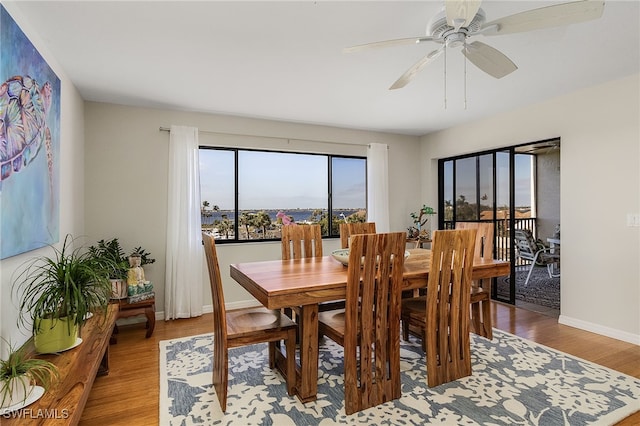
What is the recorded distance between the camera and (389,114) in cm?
426

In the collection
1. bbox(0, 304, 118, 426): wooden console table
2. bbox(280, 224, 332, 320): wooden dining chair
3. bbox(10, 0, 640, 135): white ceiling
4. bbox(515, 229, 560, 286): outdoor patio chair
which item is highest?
bbox(10, 0, 640, 135): white ceiling

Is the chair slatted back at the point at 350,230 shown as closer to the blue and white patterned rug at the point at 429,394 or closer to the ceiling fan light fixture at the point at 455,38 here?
the blue and white patterned rug at the point at 429,394

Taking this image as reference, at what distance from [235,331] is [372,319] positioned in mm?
846

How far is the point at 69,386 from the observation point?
165cm

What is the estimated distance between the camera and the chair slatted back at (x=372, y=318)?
6.61 ft

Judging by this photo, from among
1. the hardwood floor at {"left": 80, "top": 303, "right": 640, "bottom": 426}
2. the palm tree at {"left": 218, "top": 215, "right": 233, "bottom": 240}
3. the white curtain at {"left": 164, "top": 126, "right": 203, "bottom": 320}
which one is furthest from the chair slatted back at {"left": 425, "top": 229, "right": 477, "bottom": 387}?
the palm tree at {"left": 218, "top": 215, "right": 233, "bottom": 240}

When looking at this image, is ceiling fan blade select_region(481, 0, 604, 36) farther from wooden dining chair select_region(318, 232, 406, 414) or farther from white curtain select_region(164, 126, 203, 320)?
white curtain select_region(164, 126, 203, 320)

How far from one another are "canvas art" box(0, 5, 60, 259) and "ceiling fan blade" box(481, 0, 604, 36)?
2.46 m

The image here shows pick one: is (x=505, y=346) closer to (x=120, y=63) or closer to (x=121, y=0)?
(x=121, y=0)

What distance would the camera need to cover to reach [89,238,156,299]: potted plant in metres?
3.27

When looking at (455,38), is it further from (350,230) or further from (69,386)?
(69,386)

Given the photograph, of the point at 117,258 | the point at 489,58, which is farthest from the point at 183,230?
the point at 489,58

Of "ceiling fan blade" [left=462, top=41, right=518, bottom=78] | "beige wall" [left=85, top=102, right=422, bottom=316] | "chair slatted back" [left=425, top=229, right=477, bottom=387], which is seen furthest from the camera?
"beige wall" [left=85, top=102, right=422, bottom=316]

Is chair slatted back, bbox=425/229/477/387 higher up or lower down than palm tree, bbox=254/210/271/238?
lower down
